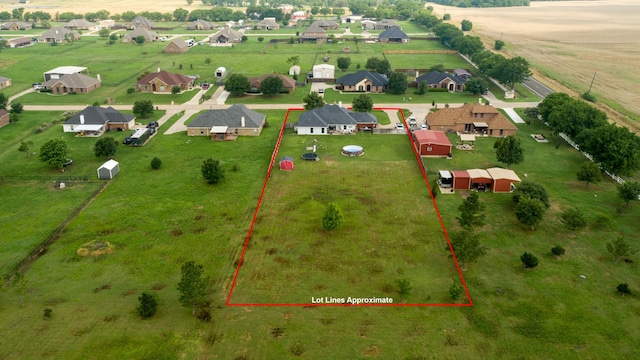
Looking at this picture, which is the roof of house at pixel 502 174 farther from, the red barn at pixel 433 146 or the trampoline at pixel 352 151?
the trampoline at pixel 352 151

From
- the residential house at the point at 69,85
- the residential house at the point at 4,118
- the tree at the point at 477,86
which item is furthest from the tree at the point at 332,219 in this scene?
the residential house at the point at 69,85

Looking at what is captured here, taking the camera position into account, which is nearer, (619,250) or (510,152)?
(619,250)

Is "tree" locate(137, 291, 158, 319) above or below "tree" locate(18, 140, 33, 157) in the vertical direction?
above

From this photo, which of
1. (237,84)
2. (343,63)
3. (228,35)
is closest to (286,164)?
(237,84)

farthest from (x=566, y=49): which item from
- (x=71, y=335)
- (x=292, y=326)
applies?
(x=71, y=335)

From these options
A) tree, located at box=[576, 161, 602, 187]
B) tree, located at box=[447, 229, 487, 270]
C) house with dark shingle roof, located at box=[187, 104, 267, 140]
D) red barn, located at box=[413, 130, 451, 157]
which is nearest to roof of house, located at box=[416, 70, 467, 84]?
red barn, located at box=[413, 130, 451, 157]

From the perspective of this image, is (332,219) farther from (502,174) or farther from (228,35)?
(228,35)

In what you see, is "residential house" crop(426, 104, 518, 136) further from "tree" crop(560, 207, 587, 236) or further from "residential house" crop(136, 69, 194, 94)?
"residential house" crop(136, 69, 194, 94)
